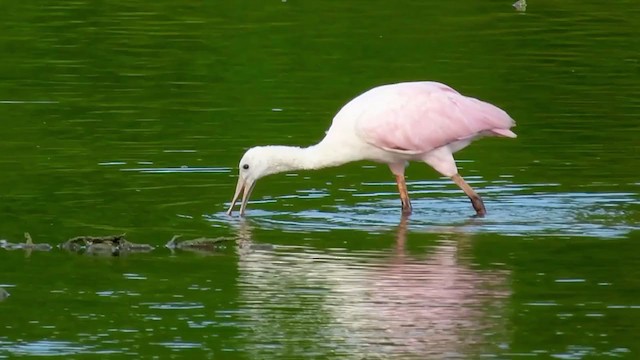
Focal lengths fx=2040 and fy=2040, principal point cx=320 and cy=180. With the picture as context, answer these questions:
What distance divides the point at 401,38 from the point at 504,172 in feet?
26.3

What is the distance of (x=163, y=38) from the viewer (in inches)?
940

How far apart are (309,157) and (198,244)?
1.86m

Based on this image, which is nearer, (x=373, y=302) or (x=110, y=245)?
(x=373, y=302)

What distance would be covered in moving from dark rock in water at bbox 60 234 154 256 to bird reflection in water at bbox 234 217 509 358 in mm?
682

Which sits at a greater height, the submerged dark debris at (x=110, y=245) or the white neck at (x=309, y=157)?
the white neck at (x=309, y=157)

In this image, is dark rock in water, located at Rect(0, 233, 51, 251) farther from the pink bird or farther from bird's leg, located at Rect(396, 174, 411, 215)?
bird's leg, located at Rect(396, 174, 411, 215)

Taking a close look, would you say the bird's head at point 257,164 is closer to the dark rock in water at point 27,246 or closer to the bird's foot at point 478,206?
the bird's foot at point 478,206

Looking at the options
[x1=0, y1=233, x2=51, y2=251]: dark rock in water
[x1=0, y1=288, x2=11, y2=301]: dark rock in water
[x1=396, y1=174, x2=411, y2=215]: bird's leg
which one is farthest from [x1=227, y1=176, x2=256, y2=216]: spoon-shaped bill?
[x1=0, y1=288, x2=11, y2=301]: dark rock in water

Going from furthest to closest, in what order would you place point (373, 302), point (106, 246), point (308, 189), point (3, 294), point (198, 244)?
point (308, 189) → point (198, 244) → point (106, 246) → point (3, 294) → point (373, 302)

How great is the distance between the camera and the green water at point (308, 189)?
1027 centimetres

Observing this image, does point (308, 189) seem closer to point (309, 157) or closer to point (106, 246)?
point (309, 157)

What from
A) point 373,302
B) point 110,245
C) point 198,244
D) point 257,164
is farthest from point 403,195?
point 373,302

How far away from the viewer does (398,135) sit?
46.5 ft

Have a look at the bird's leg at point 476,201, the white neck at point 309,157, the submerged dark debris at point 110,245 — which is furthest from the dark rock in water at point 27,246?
the bird's leg at point 476,201
